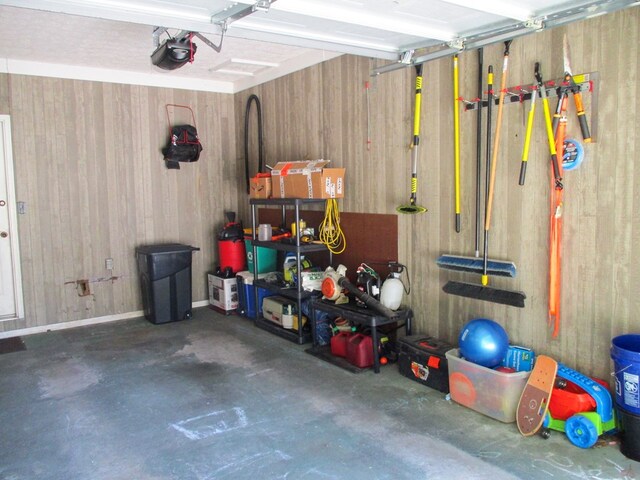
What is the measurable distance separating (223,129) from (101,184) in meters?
1.63

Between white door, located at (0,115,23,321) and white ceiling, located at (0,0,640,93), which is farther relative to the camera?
white door, located at (0,115,23,321)

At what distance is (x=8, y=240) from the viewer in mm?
5312

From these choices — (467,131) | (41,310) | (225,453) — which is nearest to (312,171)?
(467,131)

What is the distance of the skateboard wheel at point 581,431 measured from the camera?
2787 millimetres

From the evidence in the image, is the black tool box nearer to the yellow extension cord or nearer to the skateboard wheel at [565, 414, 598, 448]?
the skateboard wheel at [565, 414, 598, 448]

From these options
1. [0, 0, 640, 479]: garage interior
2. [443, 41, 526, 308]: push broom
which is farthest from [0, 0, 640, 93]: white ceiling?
[443, 41, 526, 308]: push broom

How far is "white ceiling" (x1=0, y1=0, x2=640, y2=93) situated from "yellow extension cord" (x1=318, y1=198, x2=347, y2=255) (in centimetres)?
140

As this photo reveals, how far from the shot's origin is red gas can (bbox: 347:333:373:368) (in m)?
4.09

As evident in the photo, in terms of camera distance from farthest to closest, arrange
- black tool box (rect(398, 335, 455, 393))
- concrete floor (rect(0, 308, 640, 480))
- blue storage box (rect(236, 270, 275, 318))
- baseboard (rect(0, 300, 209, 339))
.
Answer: blue storage box (rect(236, 270, 275, 318)), baseboard (rect(0, 300, 209, 339)), black tool box (rect(398, 335, 455, 393)), concrete floor (rect(0, 308, 640, 480))

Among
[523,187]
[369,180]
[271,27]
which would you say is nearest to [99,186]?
[369,180]

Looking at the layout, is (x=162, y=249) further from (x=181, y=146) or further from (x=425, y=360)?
(x=425, y=360)

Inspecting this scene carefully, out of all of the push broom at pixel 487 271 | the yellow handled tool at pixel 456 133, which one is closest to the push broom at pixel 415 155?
the yellow handled tool at pixel 456 133

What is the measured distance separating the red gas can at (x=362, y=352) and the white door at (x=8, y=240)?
3550 millimetres

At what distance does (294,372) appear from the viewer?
411 centimetres
